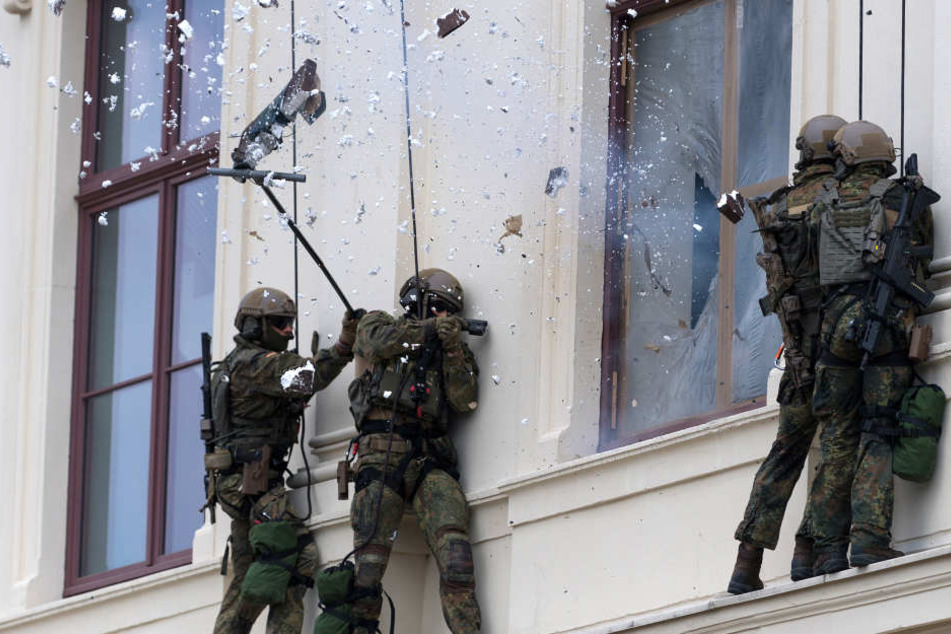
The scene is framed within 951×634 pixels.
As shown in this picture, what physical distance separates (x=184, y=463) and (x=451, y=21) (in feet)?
11.0

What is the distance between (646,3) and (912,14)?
2326 millimetres

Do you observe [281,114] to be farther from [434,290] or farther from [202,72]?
[202,72]

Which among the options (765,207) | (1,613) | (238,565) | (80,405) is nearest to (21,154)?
(80,405)

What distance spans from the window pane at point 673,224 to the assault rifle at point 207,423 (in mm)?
2452

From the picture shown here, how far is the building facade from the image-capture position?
13.4 m

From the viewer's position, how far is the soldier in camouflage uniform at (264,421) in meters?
15.4

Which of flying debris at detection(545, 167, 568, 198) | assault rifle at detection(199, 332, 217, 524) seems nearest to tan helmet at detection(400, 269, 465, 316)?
flying debris at detection(545, 167, 568, 198)

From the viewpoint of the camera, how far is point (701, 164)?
1458cm

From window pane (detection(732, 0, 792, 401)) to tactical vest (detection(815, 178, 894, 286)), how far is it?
1.23 metres

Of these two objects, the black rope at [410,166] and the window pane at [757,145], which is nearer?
the window pane at [757,145]

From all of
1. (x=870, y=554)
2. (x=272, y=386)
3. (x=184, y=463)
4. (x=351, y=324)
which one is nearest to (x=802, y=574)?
(x=870, y=554)

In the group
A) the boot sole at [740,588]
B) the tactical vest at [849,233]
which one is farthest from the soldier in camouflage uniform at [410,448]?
the tactical vest at [849,233]

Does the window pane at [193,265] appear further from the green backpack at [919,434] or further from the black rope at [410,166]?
the green backpack at [919,434]

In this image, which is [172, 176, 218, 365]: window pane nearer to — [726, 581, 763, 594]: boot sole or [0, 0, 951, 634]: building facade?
[0, 0, 951, 634]: building facade
